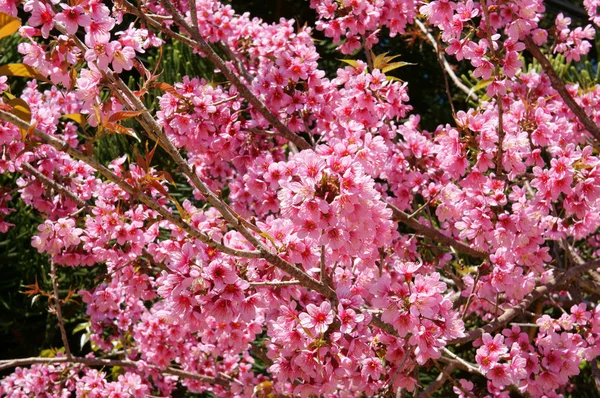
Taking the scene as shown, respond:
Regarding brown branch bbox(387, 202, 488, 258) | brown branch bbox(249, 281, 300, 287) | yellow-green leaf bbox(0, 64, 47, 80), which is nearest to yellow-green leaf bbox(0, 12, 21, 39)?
yellow-green leaf bbox(0, 64, 47, 80)

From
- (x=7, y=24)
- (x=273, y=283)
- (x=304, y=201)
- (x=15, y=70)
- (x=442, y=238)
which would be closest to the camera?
(x=7, y=24)

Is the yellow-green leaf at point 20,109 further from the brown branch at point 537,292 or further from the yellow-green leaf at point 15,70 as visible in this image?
the brown branch at point 537,292

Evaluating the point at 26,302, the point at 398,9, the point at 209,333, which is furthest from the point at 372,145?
the point at 26,302

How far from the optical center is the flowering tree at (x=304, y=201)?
1265mm

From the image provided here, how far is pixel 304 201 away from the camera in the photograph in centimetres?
124

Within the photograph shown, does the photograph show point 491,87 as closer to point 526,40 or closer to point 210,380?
point 526,40

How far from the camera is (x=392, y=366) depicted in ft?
5.83

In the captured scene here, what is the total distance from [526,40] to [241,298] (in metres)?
1.58

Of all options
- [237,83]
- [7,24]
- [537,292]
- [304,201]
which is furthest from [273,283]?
[537,292]

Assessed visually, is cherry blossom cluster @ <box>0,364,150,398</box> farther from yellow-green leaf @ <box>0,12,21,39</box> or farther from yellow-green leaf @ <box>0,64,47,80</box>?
yellow-green leaf @ <box>0,12,21,39</box>

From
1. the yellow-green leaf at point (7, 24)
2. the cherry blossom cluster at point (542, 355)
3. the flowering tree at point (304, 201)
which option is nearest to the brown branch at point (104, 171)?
the flowering tree at point (304, 201)

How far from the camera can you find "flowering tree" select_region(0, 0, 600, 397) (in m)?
1.26

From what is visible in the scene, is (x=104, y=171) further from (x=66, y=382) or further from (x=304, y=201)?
(x=66, y=382)

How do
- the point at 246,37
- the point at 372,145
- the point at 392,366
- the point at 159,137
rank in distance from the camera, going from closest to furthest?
the point at 159,137 → the point at 372,145 → the point at 392,366 → the point at 246,37
